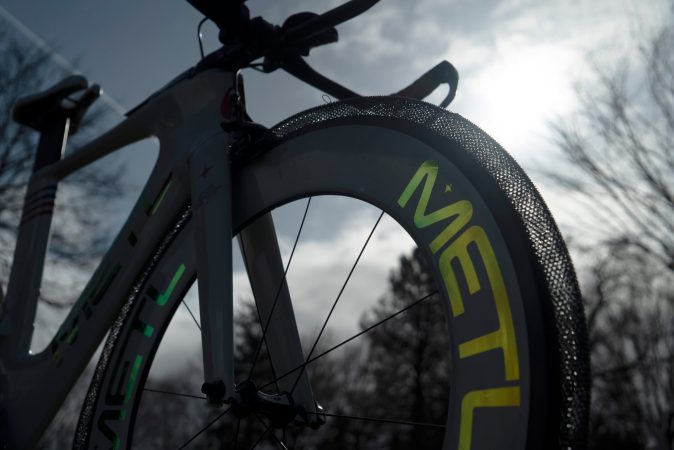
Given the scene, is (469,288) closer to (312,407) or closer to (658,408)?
(312,407)

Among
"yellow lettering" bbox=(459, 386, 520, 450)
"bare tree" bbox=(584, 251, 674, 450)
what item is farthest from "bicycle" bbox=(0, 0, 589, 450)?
"bare tree" bbox=(584, 251, 674, 450)

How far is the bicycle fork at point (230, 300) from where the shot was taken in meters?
1.18

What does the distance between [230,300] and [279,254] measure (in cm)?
23

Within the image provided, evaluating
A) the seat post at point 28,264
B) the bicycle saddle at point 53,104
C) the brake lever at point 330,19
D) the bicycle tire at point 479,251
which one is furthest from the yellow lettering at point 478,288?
the bicycle saddle at point 53,104

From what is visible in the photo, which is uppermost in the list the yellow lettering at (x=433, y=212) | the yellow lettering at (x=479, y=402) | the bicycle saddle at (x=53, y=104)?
the bicycle saddle at (x=53, y=104)

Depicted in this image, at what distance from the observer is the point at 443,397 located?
48.6 feet

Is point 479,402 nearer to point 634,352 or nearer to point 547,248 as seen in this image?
point 547,248

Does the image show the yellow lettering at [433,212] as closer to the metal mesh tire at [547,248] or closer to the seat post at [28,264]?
the metal mesh tire at [547,248]

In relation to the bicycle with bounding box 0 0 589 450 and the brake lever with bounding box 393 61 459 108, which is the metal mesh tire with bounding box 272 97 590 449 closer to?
the bicycle with bounding box 0 0 589 450

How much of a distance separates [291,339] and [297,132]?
47cm

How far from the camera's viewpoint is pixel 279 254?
1.47 meters

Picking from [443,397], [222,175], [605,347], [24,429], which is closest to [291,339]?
[222,175]


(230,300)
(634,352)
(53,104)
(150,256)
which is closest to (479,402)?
(230,300)

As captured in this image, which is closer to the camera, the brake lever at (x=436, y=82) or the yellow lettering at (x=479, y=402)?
the yellow lettering at (x=479, y=402)
